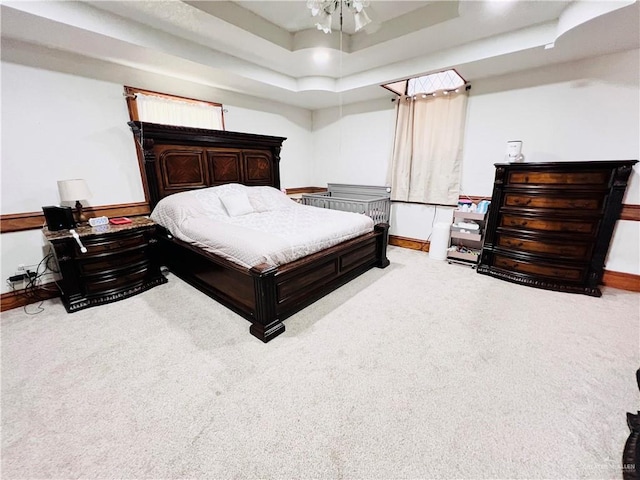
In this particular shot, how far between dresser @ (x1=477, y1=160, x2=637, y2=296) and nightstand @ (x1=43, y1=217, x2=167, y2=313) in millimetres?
3878

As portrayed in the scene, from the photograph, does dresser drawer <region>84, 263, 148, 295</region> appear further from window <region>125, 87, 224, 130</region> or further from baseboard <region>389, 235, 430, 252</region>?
baseboard <region>389, 235, 430, 252</region>

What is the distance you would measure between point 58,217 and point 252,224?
1.73 meters

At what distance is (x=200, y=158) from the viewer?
3.40 m

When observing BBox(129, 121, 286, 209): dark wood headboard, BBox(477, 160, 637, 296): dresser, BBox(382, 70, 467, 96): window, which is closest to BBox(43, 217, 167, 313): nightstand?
BBox(129, 121, 286, 209): dark wood headboard

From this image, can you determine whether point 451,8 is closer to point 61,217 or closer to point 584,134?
point 584,134

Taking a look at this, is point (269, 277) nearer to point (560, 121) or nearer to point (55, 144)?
point (55, 144)

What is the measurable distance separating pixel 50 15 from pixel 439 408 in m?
3.81

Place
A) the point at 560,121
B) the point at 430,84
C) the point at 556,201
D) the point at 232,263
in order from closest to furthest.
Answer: the point at 232,263 < the point at 556,201 < the point at 560,121 < the point at 430,84

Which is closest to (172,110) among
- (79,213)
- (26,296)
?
(79,213)

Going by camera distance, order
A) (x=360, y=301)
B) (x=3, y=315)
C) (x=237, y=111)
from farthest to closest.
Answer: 1. (x=237, y=111)
2. (x=360, y=301)
3. (x=3, y=315)

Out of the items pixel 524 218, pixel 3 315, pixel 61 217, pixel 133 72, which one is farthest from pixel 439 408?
pixel 133 72

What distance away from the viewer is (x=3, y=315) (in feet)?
7.54

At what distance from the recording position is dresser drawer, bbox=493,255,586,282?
8.69 ft

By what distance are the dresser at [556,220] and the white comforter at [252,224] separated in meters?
1.56
